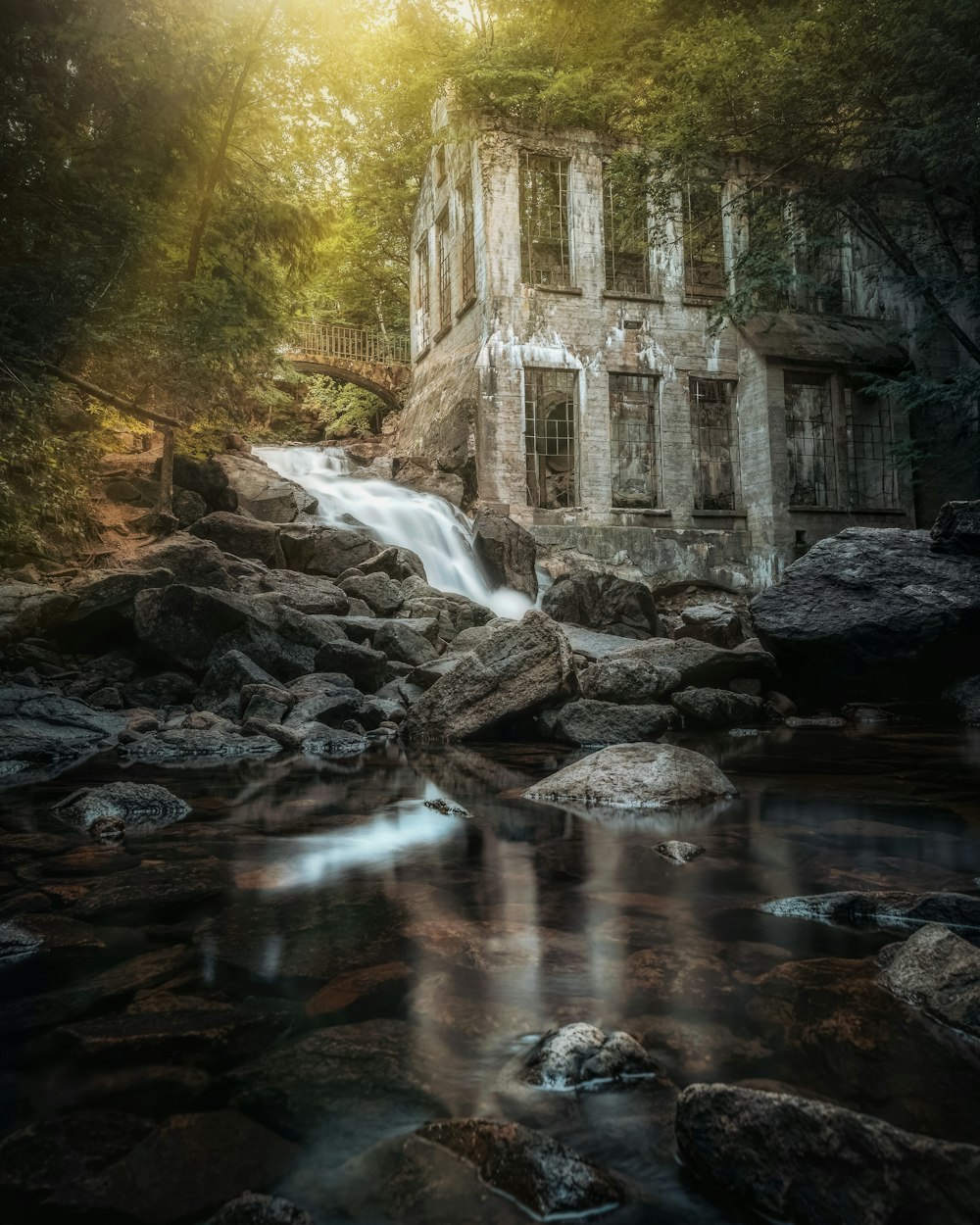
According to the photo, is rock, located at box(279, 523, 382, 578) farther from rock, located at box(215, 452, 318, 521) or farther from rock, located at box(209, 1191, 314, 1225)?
rock, located at box(209, 1191, 314, 1225)

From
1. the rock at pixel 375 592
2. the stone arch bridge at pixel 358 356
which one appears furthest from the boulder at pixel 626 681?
the stone arch bridge at pixel 358 356

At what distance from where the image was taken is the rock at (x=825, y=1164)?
128 centimetres

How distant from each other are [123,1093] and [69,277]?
24.5 ft

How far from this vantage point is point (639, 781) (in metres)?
4.81

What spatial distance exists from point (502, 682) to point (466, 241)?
49.0 ft

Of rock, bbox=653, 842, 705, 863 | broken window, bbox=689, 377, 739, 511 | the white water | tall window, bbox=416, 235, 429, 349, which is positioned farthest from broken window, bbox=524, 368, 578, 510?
rock, bbox=653, 842, 705, 863

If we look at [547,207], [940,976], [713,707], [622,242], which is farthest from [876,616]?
[547,207]

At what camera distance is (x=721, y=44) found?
15.1m

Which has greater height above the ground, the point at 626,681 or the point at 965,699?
the point at 626,681

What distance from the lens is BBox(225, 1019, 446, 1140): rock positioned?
1.62 m

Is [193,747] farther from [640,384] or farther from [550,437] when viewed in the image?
[640,384]

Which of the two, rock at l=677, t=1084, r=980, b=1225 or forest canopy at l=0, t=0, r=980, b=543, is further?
forest canopy at l=0, t=0, r=980, b=543

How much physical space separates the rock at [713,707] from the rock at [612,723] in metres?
1.34

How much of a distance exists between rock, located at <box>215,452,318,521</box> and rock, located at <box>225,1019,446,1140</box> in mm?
13386
